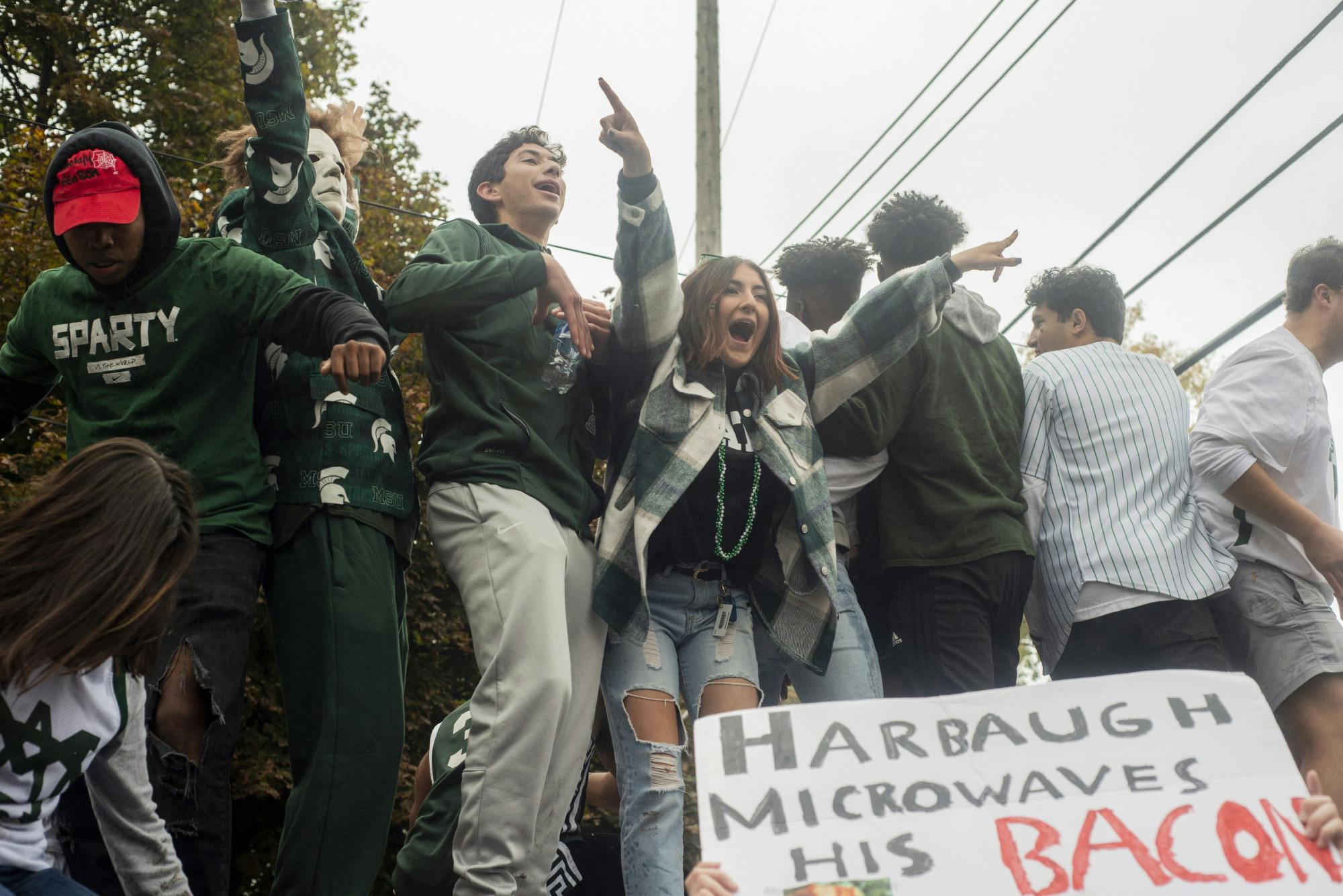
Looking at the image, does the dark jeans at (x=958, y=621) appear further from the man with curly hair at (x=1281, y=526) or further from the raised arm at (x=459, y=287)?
the raised arm at (x=459, y=287)

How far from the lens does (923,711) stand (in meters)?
2.53

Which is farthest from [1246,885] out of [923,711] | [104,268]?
[104,268]

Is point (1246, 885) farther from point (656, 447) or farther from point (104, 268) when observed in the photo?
point (104, 268)

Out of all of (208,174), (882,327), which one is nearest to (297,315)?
(882,327)

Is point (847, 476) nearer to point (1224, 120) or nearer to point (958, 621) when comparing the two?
point (958, 621)

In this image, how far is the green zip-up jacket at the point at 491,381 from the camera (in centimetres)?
320

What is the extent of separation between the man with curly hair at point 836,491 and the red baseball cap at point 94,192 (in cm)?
180

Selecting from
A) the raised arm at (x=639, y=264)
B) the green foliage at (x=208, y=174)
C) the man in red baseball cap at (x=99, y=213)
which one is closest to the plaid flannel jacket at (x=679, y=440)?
the raised arm at (x=639, y=264)

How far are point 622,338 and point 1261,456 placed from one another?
5.92 ft

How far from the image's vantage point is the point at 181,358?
307 centimetres

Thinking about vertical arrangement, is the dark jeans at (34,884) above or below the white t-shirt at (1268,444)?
below

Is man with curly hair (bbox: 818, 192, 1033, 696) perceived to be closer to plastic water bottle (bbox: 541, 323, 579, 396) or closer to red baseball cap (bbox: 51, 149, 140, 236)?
plastic water bottle (bbox: 541, 323, 579, 396)

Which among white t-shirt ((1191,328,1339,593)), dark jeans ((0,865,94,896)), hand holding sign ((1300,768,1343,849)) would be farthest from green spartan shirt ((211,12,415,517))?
white t-shirt ((1191,328,1339,593))

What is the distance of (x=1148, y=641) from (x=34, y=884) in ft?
8.74
